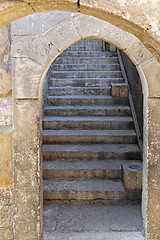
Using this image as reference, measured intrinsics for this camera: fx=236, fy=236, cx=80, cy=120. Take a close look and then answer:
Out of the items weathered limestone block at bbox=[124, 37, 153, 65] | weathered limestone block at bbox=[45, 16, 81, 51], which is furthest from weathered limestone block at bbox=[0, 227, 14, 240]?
weathered limestone block at bbox=[124, 37, 153, 65]

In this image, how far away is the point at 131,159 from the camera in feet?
16.9

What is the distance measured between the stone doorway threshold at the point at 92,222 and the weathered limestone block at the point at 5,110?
1.80 m

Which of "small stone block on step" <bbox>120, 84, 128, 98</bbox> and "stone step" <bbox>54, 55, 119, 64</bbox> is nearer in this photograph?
"small stone block on step" <bbox>120, 84, 128, 98</bbox>

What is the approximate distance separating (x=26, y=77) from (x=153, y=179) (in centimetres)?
212

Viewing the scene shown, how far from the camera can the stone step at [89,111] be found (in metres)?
6.11

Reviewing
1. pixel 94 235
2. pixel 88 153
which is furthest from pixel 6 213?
pixel 88 153

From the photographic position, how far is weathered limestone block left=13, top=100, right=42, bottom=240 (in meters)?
3.09

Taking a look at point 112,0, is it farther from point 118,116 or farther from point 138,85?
point 118,116

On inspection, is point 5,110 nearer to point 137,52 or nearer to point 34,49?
point 34,49

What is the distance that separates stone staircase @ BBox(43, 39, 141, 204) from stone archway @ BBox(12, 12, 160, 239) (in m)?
1.21

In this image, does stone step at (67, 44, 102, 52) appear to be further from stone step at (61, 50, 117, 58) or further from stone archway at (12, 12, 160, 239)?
stone archway at (12, 12, 160, 239)

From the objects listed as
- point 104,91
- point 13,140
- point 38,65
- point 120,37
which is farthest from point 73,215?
point 104,91

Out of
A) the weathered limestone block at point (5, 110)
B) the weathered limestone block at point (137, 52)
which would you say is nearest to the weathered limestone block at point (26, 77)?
the weathered limestone block at point (5, 110)

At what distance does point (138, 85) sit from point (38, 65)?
3.24 m
